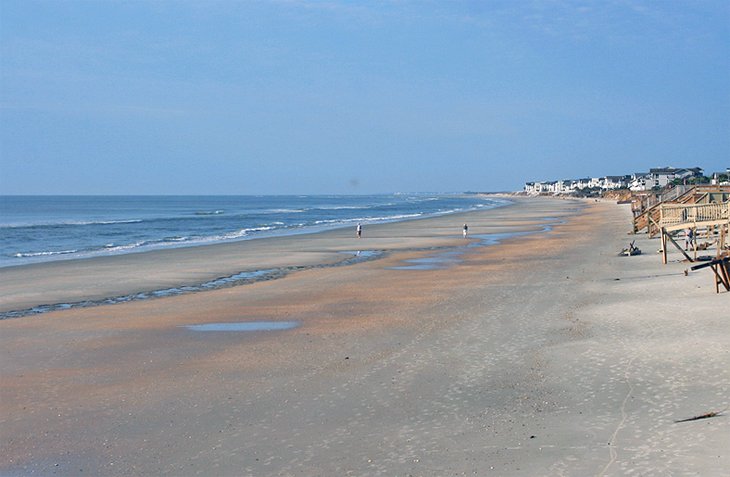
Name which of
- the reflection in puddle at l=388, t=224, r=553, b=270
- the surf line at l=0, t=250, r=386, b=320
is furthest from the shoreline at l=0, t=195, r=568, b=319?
the reflection in puddle at l=388, t=224, r=553, b=270

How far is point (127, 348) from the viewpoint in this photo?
576 inches

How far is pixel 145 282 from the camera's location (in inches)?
992

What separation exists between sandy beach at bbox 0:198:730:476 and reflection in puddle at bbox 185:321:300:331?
265 mm

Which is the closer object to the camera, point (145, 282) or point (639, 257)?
point (145, 282)

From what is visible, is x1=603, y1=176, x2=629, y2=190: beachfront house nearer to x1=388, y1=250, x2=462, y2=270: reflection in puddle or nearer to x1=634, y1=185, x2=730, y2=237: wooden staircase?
x1=634, y1=185, x2=730, y2=237: wooden staircase

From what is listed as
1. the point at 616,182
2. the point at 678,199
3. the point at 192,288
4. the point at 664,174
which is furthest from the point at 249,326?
the point at 616,182

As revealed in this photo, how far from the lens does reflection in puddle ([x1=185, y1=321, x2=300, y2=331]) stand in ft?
53.8

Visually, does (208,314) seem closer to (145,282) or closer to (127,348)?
(127,348)

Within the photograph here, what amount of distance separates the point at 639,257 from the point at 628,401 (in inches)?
771

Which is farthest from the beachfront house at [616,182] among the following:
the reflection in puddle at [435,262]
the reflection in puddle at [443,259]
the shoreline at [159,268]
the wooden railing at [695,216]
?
the reflection in puddle at [435,262]

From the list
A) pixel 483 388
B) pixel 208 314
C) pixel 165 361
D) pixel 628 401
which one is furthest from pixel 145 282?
pixel 628 401

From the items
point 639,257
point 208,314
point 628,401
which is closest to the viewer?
point 628,401

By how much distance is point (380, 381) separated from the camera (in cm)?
1155

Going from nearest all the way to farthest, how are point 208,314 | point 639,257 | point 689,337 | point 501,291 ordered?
point 689,337, point 208,314, point 501,291, point 639,257
